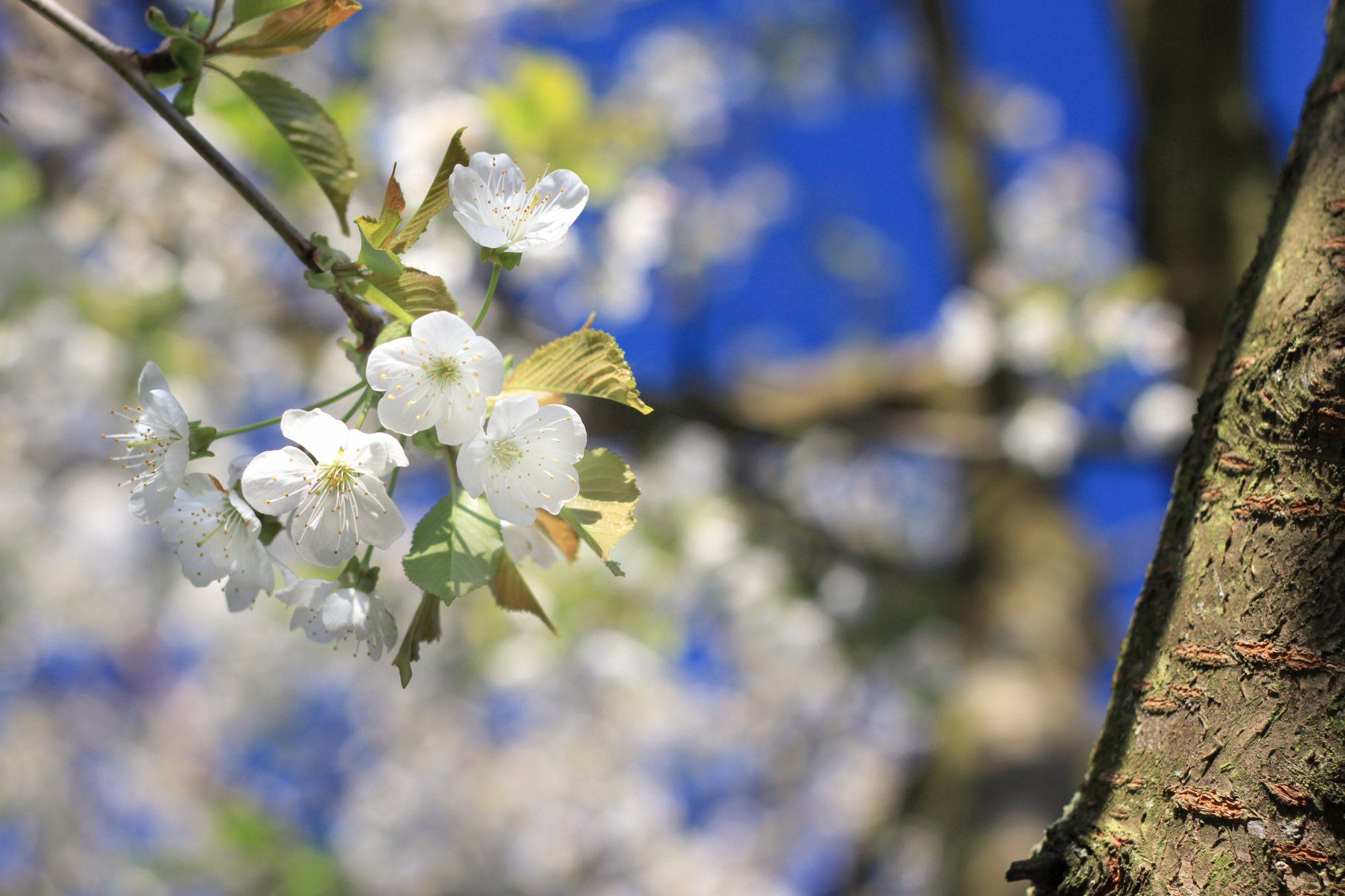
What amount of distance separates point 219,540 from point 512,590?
185mm

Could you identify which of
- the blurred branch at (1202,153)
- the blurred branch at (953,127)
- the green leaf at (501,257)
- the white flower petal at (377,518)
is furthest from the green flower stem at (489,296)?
the blurred branch at (953,127)

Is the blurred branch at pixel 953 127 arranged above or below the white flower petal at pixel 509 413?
above

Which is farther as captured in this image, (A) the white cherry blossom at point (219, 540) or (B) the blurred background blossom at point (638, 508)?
(B) the blurred background blossom at point (638, 508)

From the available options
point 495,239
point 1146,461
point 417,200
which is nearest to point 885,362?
point 1146,461

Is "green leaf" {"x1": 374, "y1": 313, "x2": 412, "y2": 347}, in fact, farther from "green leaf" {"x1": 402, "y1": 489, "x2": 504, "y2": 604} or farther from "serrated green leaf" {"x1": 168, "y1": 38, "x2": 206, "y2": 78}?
"serrated green leaf" {"x1": 168, "y1": 38, "x2": 206, "y2": 78}

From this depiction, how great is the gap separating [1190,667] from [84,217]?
8.17ft

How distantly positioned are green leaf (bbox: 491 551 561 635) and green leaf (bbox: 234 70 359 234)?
268mm

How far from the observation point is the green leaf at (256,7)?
528 millimetres

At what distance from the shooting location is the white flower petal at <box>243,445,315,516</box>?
18.7 inches

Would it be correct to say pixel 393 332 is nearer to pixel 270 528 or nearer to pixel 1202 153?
pixel 270 528

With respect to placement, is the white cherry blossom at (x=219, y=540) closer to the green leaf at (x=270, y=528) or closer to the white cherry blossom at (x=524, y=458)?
the green leaf at (x=270, y=528)

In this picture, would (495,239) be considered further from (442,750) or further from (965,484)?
(442,750)

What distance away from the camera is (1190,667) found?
1.52 ft

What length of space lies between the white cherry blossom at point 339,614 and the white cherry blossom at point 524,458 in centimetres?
12
